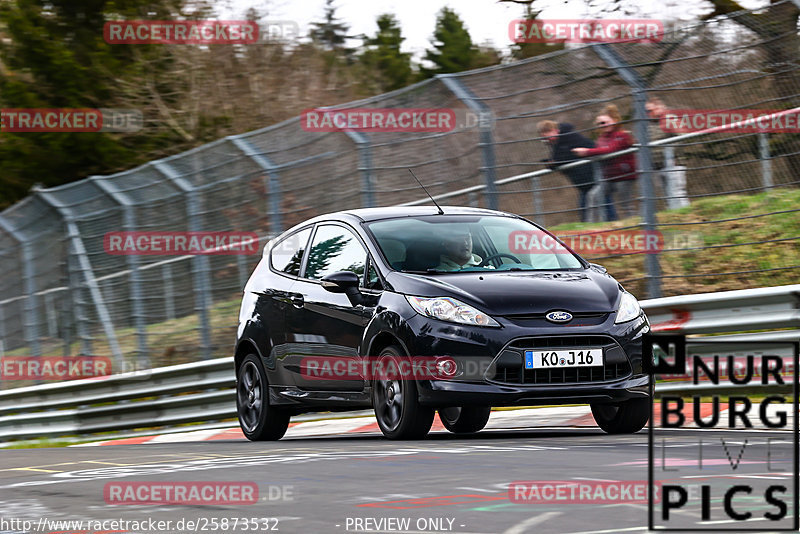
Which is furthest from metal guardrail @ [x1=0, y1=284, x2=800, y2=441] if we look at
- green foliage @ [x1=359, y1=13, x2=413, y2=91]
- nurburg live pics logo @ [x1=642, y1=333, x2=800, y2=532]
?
green foliage @ [x1=359, y1=13, x2=413, y2=91]

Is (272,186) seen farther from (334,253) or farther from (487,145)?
(334,253)

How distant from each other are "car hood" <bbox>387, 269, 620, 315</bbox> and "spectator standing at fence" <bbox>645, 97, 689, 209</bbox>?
7.18ft

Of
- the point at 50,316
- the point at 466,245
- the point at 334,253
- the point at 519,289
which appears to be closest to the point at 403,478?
the point at 519,289

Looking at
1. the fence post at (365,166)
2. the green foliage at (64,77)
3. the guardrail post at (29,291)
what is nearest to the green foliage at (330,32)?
the green foliage at (64,77)

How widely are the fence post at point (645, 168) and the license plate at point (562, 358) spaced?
2.63 meters

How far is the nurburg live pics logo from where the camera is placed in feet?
11.9

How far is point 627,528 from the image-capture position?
4.78 meters

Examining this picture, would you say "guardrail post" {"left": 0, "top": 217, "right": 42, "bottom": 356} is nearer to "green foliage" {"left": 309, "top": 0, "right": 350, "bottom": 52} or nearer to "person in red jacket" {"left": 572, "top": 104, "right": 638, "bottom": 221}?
"person in red jacket" {"left": 572, "top": 104, "right": 638, "bottom": 221}

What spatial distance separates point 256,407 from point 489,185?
10.2 ft

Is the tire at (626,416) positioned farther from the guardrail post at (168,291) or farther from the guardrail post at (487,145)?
the guardrail post at (168,291)

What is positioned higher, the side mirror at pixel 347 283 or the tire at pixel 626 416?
the side mirror at pixel 347 283

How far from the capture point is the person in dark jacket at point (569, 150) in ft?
39.7

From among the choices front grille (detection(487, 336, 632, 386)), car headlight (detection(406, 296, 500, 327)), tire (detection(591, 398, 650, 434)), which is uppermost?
car headlight (detection(406, 296, 500, 327))

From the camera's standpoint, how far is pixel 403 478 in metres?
6.74
